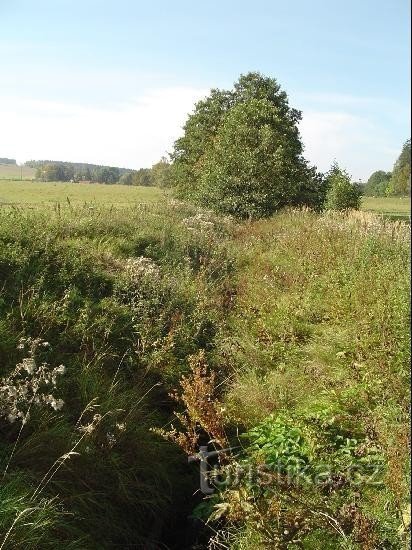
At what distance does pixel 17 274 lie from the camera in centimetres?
633

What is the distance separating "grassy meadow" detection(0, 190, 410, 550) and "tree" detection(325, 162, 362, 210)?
11.5m

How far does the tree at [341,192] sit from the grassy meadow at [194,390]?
37.7 feet

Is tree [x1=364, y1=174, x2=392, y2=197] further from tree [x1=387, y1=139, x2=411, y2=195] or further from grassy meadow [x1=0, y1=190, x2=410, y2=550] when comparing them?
tree [x1=387, y1=139, x2=411, y2=195]

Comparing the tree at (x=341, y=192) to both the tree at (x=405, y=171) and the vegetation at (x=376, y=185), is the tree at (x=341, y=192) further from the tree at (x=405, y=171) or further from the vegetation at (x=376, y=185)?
the vegetation at (x=376, y=185)

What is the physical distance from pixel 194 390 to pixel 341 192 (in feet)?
61.4

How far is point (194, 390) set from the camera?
149 inches

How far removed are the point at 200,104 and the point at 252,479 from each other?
22.6m

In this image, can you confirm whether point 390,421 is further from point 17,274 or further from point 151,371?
point 17,274

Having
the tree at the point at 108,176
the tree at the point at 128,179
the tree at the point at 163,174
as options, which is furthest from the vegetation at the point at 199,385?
the tree at the point at 108,176

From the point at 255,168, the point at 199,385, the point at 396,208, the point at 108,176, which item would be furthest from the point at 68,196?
the point at 108,176

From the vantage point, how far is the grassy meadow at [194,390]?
10.7 ft

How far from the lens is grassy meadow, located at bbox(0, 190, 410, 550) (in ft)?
10.7

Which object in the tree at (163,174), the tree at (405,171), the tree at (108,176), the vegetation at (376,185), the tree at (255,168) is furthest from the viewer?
the tree at (108,176)

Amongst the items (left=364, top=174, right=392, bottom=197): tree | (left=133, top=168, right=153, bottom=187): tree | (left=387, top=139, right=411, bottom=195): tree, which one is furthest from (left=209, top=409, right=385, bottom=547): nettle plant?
(left=364, top=174, right=392, bottom=197): tree
